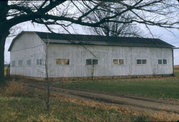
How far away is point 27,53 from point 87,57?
8573 mm

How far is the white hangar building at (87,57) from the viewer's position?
82.4ft

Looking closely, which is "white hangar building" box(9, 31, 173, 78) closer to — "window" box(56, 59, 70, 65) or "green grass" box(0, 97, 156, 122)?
"window" box(56, 59, 70, 65)

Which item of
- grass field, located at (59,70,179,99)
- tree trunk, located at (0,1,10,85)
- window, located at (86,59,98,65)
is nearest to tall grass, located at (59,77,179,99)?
grass field, located at (59,70,179,99)

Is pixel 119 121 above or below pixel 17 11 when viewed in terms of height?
below

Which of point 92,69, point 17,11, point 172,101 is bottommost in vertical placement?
point 172,101

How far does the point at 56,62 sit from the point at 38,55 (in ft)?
8.65

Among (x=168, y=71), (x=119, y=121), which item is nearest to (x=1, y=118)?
(x=119, y=121)

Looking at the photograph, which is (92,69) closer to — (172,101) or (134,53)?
(134,53)

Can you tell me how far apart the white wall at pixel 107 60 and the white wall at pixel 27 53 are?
1775 millimetres

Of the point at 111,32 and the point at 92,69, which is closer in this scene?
the point at 111,32

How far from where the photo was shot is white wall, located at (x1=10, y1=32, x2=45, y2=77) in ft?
83.7

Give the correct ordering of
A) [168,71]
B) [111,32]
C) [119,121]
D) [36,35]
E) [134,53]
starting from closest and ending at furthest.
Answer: [119,121] → [111,32] → [36,35] → [134,53] → [168,71]

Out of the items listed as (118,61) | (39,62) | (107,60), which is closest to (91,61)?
(107,60)

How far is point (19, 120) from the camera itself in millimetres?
6758
